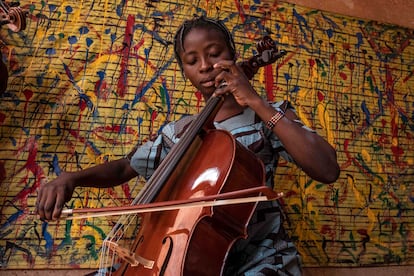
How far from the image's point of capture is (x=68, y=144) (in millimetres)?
1439

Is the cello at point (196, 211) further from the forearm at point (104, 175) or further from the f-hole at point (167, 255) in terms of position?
the forearm at point (104, 175)

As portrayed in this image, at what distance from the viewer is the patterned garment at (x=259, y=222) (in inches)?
37.8

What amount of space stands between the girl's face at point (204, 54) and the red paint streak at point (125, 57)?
1.38ft

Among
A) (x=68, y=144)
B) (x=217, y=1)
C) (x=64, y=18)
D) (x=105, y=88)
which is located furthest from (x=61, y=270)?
(x=217, y=1)

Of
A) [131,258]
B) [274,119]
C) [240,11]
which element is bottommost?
[131,258]

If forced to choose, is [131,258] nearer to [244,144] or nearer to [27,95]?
[244,144]

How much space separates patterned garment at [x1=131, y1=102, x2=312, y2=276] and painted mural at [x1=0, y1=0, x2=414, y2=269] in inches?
12.8

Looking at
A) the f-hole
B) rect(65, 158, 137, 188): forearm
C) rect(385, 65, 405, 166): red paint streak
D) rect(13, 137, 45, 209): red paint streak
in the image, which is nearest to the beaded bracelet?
the f-hole

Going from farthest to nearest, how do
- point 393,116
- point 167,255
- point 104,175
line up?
point 393,116
point 104,175
point 167,255

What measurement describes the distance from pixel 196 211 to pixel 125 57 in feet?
2.88

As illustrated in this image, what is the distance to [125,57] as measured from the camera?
154cm

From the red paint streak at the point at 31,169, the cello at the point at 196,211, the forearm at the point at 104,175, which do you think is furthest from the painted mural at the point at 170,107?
the cello at the point at 196,211

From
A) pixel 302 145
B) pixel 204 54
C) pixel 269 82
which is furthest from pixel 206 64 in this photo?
pixel 269 82

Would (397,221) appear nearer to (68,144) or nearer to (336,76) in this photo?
(336,76)
